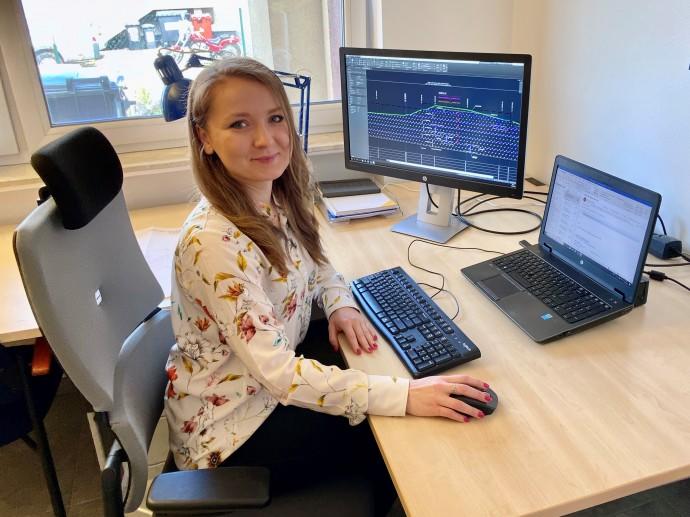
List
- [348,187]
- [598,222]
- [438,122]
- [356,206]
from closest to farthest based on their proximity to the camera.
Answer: [598,222], [438,122], [356,206], [348,187]

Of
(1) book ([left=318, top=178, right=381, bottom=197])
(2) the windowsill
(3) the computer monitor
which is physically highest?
(3) the computer monitor

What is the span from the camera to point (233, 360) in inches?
43.9

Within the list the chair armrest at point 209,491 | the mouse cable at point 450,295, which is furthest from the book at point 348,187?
the chair armrest at point 209,491

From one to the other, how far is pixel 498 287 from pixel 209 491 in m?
0.74

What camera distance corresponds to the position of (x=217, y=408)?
1104mm

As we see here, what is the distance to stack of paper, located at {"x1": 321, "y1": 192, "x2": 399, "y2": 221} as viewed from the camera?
1.73m

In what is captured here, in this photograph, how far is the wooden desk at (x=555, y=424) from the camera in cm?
80

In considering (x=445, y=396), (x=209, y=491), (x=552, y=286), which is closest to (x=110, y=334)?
(x=209, y=491)

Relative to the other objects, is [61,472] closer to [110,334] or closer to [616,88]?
[110,334]

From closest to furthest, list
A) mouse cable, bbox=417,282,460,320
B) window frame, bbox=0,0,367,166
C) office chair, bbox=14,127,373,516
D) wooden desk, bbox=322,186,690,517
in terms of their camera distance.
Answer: wooden desk, bbox=322,186,690,517
office chair, bbox=14,127,373,516
mouse cable, bbox=417,282,460,320
window frame, bbox=0,0,367,166

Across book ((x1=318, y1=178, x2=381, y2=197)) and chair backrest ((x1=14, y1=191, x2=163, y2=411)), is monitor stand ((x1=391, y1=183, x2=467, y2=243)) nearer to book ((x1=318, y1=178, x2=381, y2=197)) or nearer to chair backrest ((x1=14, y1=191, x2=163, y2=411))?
book ((x1=318, y1=178, x2=381, y2=197))

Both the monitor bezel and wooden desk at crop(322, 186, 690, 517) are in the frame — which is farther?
the monitor bezel

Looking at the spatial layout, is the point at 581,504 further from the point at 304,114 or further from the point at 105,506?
the point at 304,114

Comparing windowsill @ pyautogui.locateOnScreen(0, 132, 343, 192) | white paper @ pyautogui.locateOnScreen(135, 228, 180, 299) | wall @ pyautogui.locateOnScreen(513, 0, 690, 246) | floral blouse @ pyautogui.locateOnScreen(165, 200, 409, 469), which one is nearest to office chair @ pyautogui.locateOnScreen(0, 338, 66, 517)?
white paper @ pyautogui.locateOnScreen(135, 228, 180, 299)
